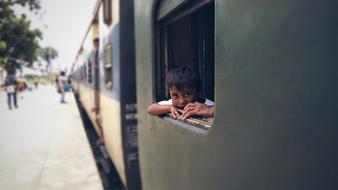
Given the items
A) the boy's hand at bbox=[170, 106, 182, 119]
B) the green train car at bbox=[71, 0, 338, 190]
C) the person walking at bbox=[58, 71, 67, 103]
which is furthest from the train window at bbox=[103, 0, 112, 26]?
the person walking at bbox=[58, 71, 67, 103]

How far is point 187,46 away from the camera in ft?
8.16

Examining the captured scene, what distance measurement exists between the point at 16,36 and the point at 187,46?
38778 millimetres

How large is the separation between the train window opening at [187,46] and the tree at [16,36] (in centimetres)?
2950

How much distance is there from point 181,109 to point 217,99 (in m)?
0.56

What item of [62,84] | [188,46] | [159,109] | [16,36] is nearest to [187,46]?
[188,46]

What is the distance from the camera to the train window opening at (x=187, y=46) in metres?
2.32

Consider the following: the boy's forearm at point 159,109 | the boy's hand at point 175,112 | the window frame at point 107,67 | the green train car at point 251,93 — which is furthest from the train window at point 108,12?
the boy's hand at point 175,112

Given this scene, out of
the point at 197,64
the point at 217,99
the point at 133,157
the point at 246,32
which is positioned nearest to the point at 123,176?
the point at 133,157

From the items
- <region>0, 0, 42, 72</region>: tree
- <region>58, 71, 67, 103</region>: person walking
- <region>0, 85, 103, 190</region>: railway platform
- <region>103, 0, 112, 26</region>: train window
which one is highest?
<region>0, 0, 42, 72</region>: tree

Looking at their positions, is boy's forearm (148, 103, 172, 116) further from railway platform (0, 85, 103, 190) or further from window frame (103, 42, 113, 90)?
railway platform (0, 85, 103, 190)

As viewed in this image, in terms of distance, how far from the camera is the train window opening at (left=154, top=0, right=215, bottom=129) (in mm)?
2320

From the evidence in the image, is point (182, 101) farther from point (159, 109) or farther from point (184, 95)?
point (159, 109)

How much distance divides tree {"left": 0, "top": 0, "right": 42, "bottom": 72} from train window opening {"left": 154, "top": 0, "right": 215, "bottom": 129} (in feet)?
96.8

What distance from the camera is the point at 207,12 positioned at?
7.78 ft
